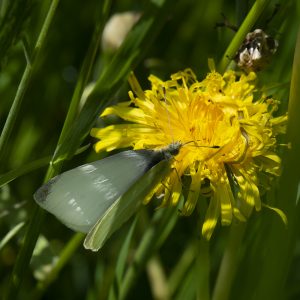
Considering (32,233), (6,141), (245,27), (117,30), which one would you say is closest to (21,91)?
(6,141)

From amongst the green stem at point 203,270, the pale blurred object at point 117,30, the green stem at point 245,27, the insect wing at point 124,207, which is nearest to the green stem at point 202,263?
the green stem at point 203,270

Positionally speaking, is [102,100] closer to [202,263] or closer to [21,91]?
[21,91]

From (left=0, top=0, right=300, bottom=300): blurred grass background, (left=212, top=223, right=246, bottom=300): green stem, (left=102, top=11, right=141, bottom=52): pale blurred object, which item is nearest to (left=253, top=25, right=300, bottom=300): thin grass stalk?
(left=0, top=0, right=300, bottom=300): blurred grass background

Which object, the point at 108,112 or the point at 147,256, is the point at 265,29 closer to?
the point at 108,112

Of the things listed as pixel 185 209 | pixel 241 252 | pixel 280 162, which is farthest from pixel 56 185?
pixel 241 252

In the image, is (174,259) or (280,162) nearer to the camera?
(280,162)

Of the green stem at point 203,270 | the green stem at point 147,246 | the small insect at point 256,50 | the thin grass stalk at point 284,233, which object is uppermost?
the small insect at point 256,50

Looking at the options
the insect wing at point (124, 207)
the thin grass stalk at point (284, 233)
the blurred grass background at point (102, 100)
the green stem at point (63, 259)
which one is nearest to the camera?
the thin grass stalk at point (284, 233)

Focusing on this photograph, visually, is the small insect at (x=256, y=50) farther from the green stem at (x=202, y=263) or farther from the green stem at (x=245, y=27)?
the green stem at (x=202, y=263)
